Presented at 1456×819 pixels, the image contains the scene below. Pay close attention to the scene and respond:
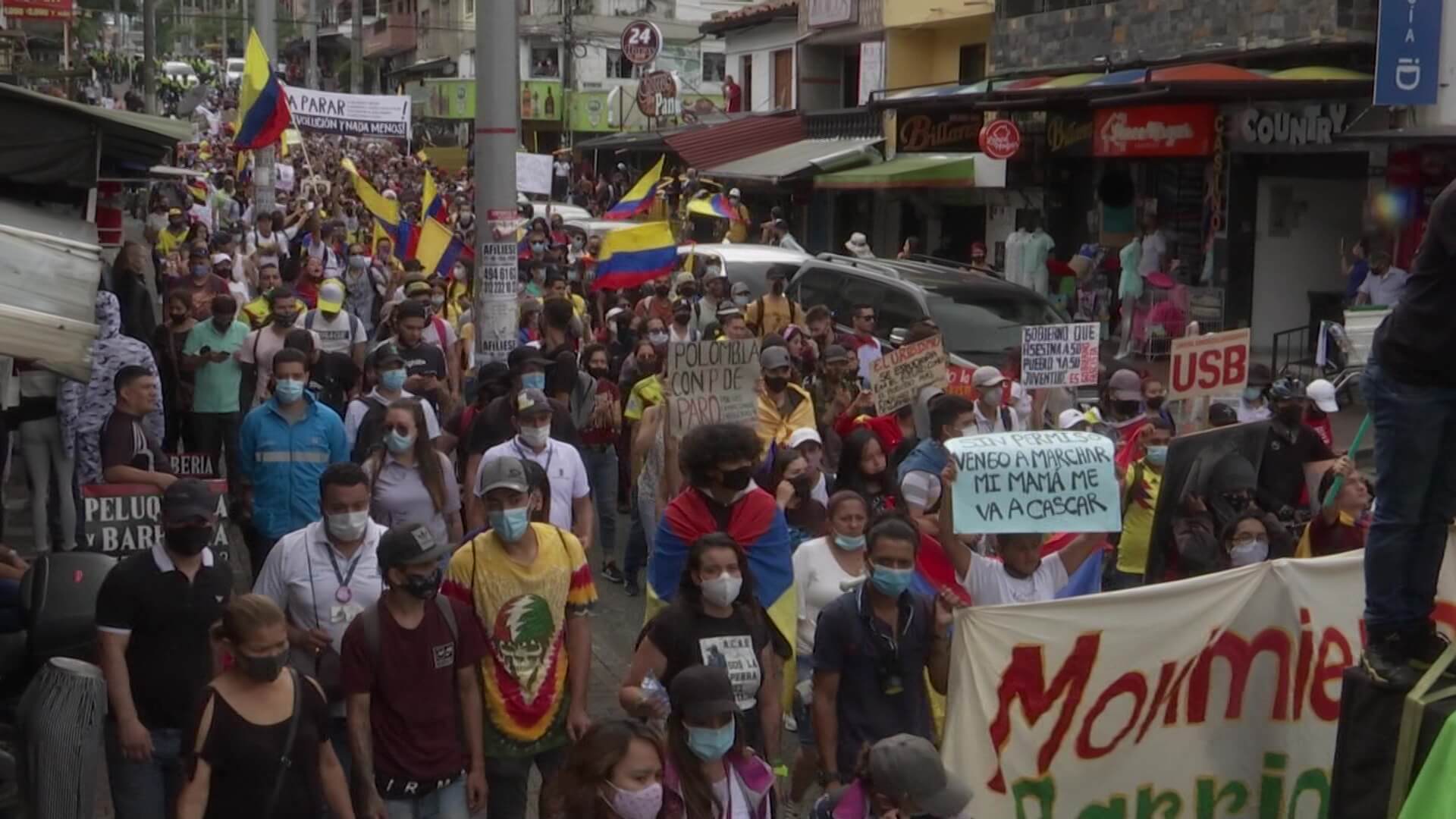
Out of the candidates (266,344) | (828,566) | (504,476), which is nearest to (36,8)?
(266,344)

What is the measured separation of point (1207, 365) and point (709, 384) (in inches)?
116

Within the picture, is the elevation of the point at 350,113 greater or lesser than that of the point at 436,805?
greater

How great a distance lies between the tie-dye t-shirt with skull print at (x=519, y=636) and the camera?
638 cm

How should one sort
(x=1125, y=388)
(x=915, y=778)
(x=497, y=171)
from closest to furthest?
(x=915, y=778), (x=1125, y=388), (x=497, y=171)

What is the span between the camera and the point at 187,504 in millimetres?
6242

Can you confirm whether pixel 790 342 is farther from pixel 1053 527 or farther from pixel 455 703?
pixel 455 703

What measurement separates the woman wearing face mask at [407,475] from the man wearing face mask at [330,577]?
1.43 metres

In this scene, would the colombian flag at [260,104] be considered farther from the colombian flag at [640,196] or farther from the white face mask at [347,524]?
the white face mask at [347,524]

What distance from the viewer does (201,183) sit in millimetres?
26641

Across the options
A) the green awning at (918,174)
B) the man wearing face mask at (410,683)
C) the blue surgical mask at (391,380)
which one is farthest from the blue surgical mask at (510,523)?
the green awning at (918,174)

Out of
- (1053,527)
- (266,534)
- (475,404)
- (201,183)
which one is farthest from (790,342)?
(201,183)

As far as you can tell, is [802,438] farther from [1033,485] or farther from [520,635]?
[520,635]

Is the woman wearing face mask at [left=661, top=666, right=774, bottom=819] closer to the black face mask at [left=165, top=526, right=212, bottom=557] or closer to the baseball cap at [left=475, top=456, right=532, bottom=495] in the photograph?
the baseball cap at [left=475, top=456, right=532, bottom=495]

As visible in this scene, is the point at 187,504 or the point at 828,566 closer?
the point at 187,504
